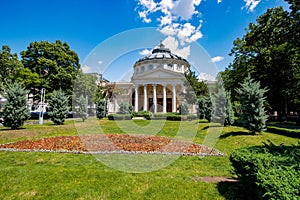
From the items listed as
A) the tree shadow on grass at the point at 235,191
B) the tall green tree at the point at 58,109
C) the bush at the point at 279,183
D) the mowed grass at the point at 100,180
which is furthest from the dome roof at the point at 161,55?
the bush at the point at 279,183

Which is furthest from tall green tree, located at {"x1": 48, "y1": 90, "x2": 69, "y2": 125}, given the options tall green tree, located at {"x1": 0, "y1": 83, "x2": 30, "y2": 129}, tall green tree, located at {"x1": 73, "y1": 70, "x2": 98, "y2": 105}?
tall green tree, located at {"x1": 73, "y1": 70, "x2": 98, "y2": 105}

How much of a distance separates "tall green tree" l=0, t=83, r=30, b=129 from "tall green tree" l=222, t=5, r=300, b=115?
73.4 ft

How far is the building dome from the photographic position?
2062 inches

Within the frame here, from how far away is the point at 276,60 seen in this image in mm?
20875

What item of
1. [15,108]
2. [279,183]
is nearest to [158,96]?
[15,108]

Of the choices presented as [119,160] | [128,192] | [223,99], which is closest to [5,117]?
[119,160]

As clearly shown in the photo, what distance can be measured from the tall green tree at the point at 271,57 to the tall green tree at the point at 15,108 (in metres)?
22.4

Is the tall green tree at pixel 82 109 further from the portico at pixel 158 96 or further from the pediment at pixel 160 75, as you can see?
the pediment at pixel 160 75

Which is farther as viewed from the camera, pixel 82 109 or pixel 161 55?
pixel 161 55

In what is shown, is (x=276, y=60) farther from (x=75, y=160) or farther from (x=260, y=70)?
(x=75, y=160)

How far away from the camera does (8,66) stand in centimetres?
3009

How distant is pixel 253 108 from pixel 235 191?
31.2 ft

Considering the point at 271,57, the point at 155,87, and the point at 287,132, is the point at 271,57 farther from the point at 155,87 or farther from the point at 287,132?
the point at 155,87

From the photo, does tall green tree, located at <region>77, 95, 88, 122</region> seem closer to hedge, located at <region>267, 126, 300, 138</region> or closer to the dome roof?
hedge, located at <region>267, 126, 300, 138</region>
